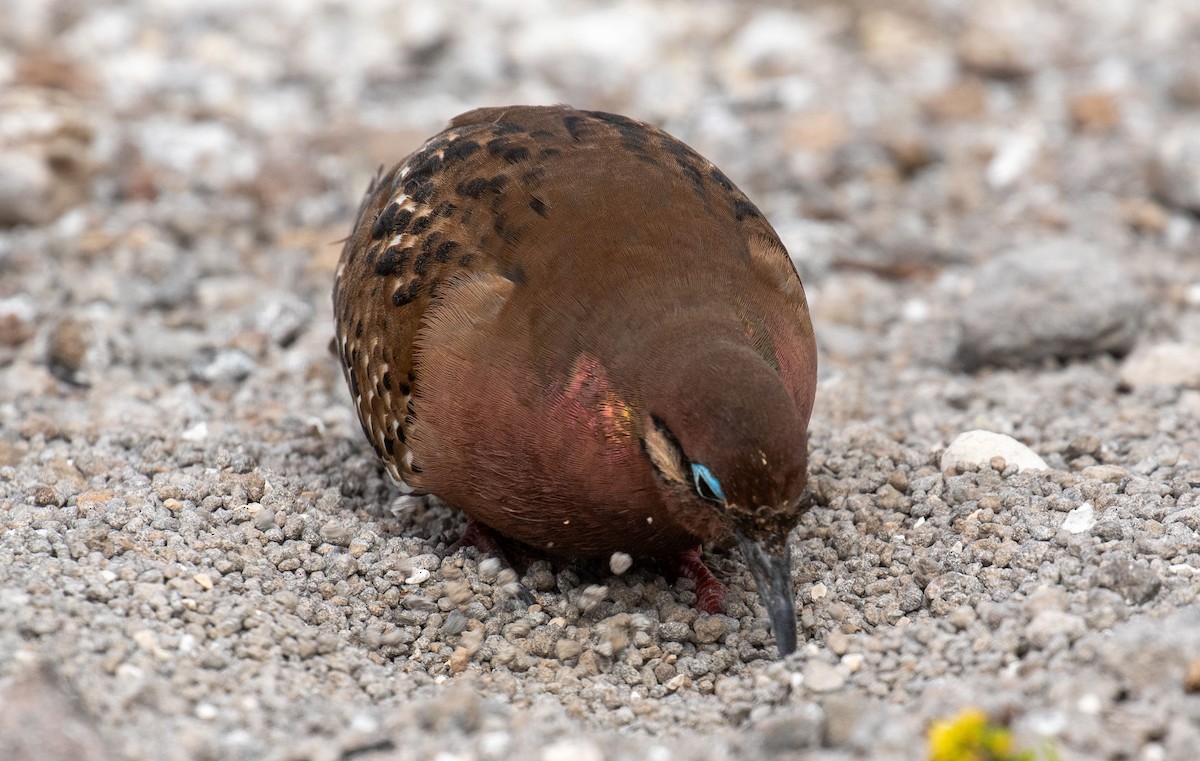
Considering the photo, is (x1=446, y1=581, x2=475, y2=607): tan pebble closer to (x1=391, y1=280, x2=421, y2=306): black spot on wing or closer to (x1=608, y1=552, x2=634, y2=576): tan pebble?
(x1=608, y1=552, x2=634, y2=576): tan pebble

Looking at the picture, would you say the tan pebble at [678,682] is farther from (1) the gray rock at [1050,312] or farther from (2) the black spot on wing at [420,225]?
(1) the gray rock at [1050,312]

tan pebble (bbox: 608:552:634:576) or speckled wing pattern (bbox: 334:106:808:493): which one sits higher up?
speckled wing pattern (bbox: 334:106:808:493)

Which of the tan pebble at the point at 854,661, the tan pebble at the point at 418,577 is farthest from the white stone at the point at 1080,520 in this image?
the tan pebble at the point at 418,577

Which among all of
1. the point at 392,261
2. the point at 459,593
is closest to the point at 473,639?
the point at 459,593

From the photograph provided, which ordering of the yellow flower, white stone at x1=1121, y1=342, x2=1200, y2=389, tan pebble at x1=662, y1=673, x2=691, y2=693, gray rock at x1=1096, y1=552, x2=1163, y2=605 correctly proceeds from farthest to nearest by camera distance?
white stone at x1=1121, y1=342, x2=1200, y2=389, tan pebble at x1=662, y1=673, x2=691, y2=693, gray rock at x1=1096, y1=552, x2=1163, y2=605, the yellow flower

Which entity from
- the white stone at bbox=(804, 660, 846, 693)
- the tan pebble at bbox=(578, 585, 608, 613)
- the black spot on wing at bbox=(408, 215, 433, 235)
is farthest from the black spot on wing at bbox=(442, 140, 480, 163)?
the white stone at bbox=(804, 660, 846, 693)

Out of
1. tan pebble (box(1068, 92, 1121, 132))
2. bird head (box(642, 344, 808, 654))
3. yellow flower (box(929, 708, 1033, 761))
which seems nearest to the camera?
yellow flower (box(929, 708, 1033, 761))

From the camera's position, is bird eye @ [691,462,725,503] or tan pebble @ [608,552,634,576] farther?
tan pebble @ [608,552,634,576]
